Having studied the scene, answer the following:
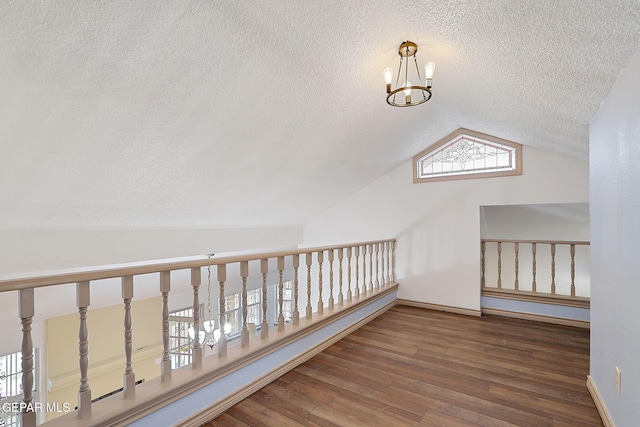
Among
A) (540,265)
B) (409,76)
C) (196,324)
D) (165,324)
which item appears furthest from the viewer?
(540,265)

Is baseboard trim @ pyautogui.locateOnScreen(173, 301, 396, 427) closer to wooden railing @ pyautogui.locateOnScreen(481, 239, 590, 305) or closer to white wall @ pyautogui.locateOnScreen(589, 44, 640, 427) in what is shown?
white wall @ pyautogui.locateOnScreen(589, 44, 640, 427)

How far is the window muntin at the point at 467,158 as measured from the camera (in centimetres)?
382

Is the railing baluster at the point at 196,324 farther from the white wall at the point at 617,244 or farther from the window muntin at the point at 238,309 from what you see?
the window muntin at the point at 238,309

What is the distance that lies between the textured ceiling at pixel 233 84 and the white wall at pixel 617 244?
8.2 inches

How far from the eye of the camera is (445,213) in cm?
418

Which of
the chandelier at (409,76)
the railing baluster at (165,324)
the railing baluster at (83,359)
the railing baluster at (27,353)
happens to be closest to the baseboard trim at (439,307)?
the chandelier at (409,76)

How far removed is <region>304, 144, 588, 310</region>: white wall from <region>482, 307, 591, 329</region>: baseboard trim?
0.27 metres

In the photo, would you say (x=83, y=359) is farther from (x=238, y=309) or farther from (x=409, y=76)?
(x=238, y=309)

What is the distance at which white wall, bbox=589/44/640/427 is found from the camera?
1386 mm

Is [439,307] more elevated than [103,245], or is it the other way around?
[103,245]

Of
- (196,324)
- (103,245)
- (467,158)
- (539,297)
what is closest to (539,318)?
(539,297)

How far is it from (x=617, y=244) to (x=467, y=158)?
2.64 metres

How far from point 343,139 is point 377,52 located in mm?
1185

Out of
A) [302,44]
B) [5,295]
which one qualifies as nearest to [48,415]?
[5,295]
